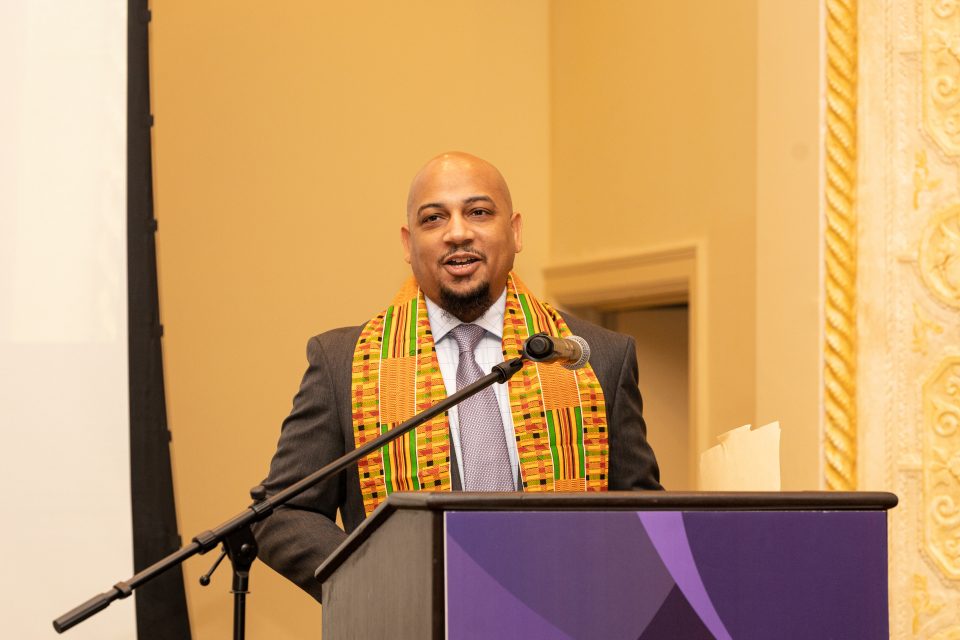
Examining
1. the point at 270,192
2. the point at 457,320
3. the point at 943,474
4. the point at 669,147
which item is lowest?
the point at 943,474

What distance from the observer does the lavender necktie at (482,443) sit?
222cm

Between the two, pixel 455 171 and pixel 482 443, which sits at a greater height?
pixel 455 171

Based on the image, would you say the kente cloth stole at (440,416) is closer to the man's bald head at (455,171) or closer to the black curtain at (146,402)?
the man's bald head at (455,171)

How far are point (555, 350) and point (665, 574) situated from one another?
1.30 ft

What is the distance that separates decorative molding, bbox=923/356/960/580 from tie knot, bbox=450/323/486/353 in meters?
1.45

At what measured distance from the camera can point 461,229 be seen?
223cm

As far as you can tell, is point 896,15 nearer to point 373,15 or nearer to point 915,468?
point 915,468

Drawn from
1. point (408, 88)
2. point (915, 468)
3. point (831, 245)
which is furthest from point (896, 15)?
point (408, 88)

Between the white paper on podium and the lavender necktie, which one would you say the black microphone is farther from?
the white paper on podium

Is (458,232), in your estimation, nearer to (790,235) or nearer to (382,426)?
(382,426)

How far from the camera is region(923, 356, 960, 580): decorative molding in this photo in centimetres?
322

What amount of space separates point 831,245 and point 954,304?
35 centimetres

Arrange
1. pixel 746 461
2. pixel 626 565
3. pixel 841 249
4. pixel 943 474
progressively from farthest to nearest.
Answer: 1. pixel 841 249
2. pixel 943 474
3. pixel 746 461
4. pixel 626 565

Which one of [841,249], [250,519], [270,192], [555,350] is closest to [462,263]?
[555,350]
